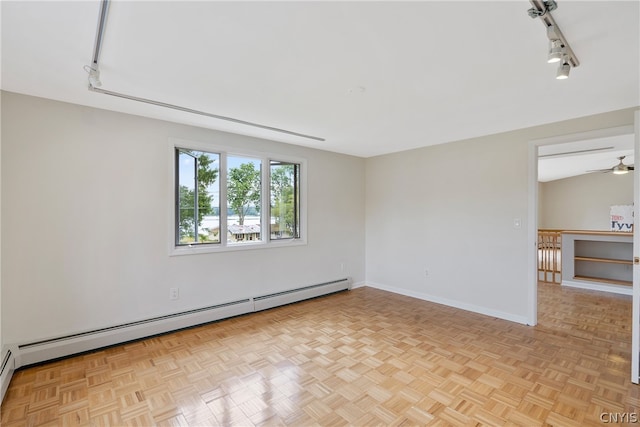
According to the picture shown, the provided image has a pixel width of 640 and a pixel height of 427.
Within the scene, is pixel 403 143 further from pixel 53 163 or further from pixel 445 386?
pixel 53 163

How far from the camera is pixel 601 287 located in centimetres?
499

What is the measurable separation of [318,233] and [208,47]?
325 centimetres

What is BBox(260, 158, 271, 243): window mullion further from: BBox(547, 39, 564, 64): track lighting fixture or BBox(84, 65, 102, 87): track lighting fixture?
BBox(547, 39, 564, 64): track lighting fixture

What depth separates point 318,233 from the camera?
184 inches

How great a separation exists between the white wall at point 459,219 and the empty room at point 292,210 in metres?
0.03

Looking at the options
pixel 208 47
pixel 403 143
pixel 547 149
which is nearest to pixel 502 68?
pixel 208 47

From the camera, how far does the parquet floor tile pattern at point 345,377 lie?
1935mm

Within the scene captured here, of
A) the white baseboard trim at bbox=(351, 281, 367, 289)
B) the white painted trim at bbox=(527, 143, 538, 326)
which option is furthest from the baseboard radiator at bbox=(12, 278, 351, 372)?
the white painted trim at bbox=(527, 143, 538, 326)

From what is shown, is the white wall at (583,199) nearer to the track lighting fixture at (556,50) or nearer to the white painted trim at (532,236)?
the white painted trim at (532,236)

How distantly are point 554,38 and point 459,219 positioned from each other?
2.84 metres

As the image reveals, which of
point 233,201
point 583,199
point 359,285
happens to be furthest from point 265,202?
point 583,199

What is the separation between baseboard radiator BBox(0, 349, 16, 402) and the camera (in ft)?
6.87

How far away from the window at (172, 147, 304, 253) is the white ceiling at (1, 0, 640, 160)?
70cm

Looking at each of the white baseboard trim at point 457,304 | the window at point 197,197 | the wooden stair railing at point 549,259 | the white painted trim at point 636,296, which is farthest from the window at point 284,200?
the wooden stair railing at point 549,259
